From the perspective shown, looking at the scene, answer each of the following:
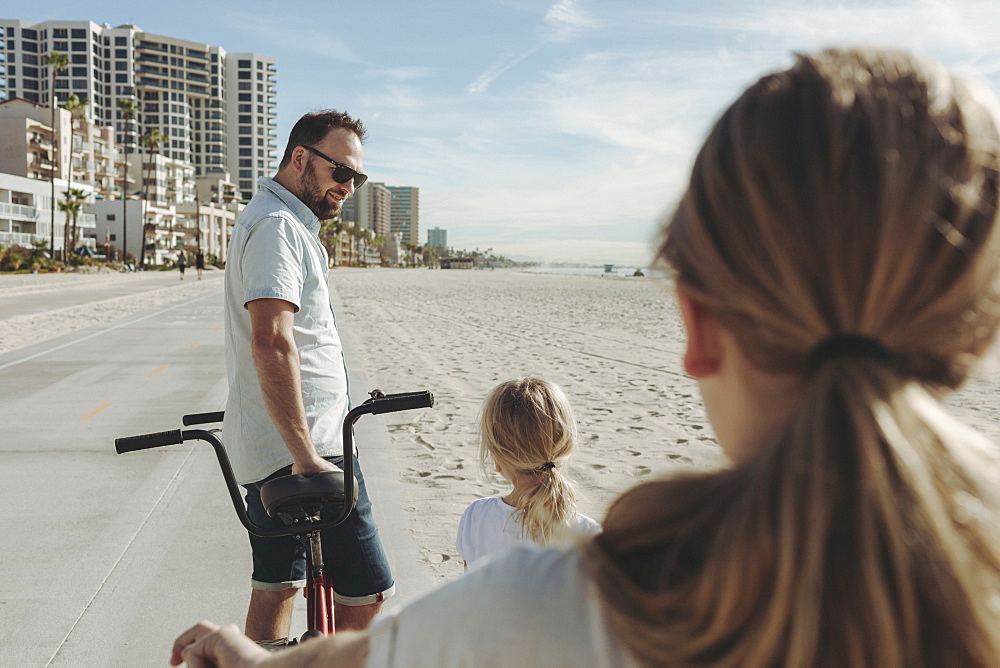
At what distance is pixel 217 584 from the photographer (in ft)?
13.5

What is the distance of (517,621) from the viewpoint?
0.80 m

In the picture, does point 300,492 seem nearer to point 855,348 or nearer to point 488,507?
point 488,507

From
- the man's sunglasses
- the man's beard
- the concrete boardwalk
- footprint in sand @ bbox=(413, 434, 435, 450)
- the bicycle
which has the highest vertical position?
the man's sunglasses

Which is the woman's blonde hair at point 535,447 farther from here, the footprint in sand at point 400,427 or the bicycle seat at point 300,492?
the footprint in sand at point 400,427

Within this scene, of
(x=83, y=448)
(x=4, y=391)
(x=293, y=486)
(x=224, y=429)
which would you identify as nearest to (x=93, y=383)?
(x=4, y=391)

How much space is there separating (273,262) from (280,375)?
0.32m

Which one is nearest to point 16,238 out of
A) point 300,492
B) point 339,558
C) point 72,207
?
point 72,207

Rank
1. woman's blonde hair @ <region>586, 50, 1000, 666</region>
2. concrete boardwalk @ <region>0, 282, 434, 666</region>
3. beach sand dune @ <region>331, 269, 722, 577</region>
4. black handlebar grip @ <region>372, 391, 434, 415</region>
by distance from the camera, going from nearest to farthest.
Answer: woman's blonde hair @ <region>586, 50, 1000, 666</region> < black handlebar grip @ <region>372, 391, 434, 415</region> < concrete boardwalk @ <region>0, 282, 434, 666</region> < beach sand dune @ <region>331, 269, 722, 577</region>

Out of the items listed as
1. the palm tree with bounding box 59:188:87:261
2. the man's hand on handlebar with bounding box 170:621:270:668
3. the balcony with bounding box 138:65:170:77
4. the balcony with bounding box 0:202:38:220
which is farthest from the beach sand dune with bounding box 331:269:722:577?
the balcony with bounding box 138:65:170:77

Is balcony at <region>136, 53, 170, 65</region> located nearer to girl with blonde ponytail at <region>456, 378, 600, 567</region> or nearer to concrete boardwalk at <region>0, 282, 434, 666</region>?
concrete boardwalk at <region>0, 282, 434, 666</region>

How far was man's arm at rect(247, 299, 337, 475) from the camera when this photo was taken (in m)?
2.28

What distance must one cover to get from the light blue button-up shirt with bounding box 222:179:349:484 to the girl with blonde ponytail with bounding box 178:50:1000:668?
173 cm

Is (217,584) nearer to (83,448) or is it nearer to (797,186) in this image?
(83,448)

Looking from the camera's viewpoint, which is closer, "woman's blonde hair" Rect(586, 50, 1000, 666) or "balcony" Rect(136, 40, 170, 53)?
"woman's blonde hair" Rect(586, 50, 1000, 666)
